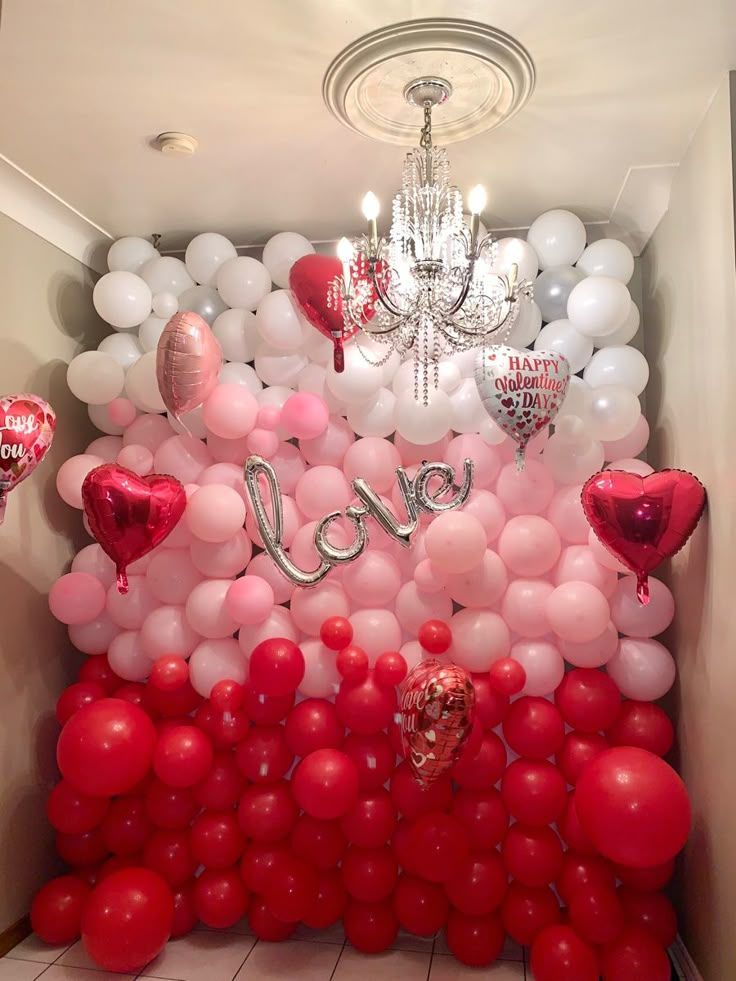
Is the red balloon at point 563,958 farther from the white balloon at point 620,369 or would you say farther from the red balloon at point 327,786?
the white balloon at point 620,369

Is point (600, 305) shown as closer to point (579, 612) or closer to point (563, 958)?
point (579, 612)

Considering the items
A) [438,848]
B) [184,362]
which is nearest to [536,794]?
[438,848]

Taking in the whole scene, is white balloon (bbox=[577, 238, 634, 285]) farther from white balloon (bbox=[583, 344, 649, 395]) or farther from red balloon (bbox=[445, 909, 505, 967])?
red balloon (bbox=[445, 909, 505, 967])

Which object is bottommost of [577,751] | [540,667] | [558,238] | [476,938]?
[476,938]

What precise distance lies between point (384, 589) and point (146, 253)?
1.67 metres

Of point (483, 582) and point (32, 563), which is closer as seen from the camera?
point (483, 582)

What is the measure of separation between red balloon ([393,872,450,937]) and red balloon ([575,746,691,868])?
0.64m

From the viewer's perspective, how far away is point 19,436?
240cm

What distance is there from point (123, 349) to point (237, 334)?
0.47 m

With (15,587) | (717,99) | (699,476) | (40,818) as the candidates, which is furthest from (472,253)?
(40,818)

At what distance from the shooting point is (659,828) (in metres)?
2.25

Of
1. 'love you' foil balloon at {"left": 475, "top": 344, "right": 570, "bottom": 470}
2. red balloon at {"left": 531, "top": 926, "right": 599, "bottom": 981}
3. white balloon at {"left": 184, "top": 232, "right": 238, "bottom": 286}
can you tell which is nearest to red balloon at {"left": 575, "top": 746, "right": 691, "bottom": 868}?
red balloon at {"left": 531, "top": 926, "right": 599, "bottom": 981}

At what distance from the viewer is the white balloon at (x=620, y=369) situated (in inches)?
113

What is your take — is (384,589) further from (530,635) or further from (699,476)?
(699,476)
